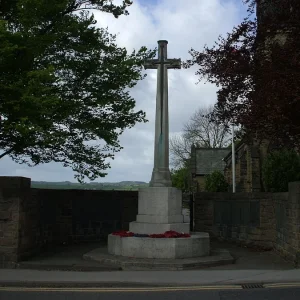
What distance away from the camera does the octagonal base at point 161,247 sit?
10562 mm

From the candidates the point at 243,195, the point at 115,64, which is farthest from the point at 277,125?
the point at 115,64

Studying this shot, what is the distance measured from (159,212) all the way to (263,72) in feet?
15.1

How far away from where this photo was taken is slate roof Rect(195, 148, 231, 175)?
5112 centimetres

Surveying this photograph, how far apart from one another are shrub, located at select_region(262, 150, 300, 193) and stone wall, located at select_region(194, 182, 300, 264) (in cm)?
380

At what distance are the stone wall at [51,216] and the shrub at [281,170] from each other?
665 centimetres

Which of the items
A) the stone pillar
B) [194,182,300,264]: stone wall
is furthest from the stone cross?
the stone pillar

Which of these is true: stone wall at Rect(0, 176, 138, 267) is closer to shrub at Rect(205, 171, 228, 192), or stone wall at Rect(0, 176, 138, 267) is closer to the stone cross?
the stone cross

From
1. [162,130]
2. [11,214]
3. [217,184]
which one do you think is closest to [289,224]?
[162,130]

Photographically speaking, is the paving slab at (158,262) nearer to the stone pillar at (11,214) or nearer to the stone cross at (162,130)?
the stone pillar at (11,214)

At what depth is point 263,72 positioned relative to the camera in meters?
10.4

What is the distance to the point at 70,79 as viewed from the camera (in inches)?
546

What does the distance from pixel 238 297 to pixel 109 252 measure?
500cm

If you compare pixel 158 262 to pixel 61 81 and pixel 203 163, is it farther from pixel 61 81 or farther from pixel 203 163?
pixel 203 163

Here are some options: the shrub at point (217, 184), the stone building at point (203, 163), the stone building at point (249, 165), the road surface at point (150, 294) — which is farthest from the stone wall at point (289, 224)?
the stone building at point (203, 163)
